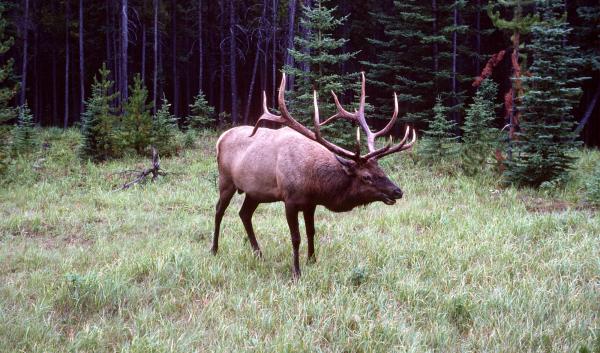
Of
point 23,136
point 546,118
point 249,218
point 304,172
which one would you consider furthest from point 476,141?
point 23,136

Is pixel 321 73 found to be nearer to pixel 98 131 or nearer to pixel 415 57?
pixel 98 131

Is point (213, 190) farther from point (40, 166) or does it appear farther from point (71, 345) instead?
point (71, 345)

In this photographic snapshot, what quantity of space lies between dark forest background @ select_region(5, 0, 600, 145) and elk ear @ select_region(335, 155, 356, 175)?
12.8 meters

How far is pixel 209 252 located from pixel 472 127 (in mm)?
7614

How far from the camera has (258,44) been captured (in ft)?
86.2

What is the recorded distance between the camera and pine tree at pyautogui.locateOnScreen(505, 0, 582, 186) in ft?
32.0

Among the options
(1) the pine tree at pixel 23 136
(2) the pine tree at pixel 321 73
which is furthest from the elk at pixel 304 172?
(1) the pine tree at pixel 23 136

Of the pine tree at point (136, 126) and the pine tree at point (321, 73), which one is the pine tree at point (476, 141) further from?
the pine tree at point (136, 126)

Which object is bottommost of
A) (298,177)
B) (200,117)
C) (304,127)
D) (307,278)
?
(307,278)

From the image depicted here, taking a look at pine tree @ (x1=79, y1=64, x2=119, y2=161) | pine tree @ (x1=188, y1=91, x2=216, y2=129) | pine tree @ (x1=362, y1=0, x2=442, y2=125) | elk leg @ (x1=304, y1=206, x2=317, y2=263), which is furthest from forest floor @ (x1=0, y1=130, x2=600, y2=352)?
→ pine tree @ (x1=188, y1=91, x2=216, y2=129)

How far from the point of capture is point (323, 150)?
18.3 feet

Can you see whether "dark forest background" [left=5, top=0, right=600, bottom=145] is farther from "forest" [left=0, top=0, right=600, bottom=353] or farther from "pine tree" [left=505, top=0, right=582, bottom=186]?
"forest" [left=0, top=0, right=600, bottom=353]

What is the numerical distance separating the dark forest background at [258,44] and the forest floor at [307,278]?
1107 centimetres

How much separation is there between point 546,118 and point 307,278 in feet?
24.1
